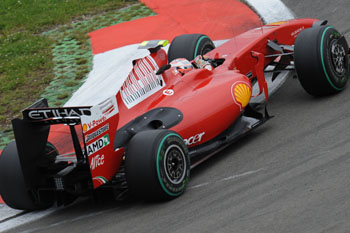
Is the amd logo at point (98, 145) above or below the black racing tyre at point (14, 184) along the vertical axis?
above

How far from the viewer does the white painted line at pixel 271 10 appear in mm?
12696

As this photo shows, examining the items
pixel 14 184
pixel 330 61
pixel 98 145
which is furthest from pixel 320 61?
pixel 14 184

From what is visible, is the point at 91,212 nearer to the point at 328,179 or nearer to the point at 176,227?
the point at 176,227

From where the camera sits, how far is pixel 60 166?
6.51m

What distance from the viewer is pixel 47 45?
1404 cm

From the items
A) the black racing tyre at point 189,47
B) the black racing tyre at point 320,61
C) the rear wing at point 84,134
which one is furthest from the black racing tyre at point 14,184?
the black racing tyre at point 320,61

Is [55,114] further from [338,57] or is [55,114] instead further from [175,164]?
[338,57]

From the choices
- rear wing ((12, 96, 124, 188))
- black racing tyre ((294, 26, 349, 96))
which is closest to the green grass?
rear wing ((12, 96, 124, 188))

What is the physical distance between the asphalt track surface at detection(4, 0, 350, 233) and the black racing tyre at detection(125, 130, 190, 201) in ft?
0.52

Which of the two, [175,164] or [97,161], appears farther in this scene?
[175,164]

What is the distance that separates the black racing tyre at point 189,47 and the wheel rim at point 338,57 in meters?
2.14

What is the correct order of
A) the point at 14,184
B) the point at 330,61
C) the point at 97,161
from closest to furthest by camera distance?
1. the point at 97,161
2. the point at 14,184
3. the point at 330,61

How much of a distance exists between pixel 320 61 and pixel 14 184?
4.26 meters

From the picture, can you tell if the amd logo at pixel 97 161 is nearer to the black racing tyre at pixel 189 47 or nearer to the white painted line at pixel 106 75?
the black racing tyre at pixel 189 47
